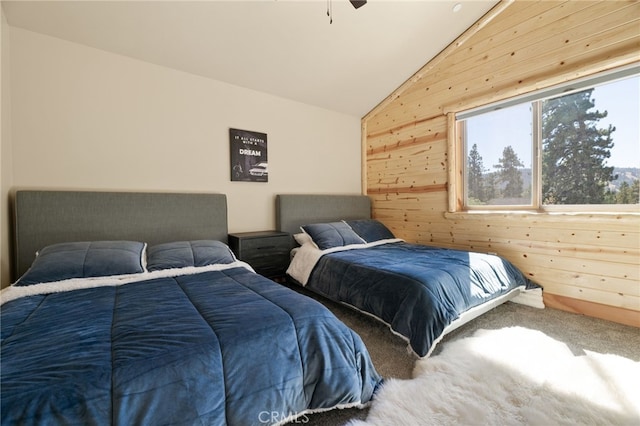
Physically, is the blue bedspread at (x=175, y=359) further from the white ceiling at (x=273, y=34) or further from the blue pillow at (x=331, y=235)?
the white ceiling at (x=273, y=34)

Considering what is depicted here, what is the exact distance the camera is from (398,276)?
208cm

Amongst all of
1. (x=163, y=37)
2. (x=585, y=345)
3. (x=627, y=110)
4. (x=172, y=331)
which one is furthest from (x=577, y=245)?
(x=163, y=37)

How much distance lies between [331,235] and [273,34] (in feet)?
7.19

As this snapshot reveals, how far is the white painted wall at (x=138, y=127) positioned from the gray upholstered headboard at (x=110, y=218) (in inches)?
6.6

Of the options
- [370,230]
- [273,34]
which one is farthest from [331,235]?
[273,34]

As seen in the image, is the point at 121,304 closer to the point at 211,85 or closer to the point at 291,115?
the point at 211,85

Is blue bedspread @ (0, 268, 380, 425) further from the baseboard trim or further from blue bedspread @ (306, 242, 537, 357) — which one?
the baseboard trim

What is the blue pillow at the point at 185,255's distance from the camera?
2.17 m

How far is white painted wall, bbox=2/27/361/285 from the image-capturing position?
2281 mm

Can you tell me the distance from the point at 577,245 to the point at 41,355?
12.3 feet

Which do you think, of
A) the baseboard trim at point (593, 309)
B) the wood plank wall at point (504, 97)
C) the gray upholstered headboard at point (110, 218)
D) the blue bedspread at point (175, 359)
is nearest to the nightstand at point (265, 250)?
the gray upholstered headboard at point (110, 218)

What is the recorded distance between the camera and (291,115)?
3.76 meters

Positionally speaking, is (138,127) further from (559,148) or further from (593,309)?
(593,309)

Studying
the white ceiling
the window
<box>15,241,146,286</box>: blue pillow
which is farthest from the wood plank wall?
<box>15,241,146,286</box>: blue pillow
